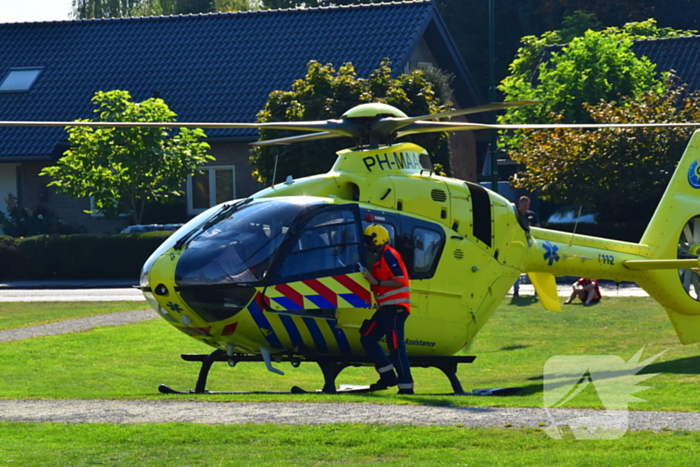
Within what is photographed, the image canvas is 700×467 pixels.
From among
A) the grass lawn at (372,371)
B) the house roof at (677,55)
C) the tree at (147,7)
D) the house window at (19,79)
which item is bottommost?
the grass lawn at (372,371)

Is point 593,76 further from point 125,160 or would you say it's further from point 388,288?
point 388,288

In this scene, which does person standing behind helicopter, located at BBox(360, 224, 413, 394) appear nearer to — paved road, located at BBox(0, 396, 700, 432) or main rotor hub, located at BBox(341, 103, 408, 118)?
paved road, located at BBox(0, 396, 700, 432)

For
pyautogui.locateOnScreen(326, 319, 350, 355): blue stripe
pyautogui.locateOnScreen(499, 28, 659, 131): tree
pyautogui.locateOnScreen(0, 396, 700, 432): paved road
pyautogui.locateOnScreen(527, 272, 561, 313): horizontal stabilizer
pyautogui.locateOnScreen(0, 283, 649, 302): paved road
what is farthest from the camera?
pyautogui.locateOnScreen(499, 28, 659, 131): tree

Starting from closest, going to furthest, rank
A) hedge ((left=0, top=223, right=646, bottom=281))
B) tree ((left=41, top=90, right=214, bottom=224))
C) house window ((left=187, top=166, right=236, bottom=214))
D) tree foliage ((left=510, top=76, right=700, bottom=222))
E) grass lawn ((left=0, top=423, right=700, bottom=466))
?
grass lawn ((left=0, top=423, right=700, bottom=466)), tree foliage ((left=510, top=76, right=700, bottom=222)), hedge ((left=0, top=223, right=646, bottom=281)), tree ((left=41, top=90, right=214, bottom=224)), house window ((left=187, top=166, right=236, bottom=214))

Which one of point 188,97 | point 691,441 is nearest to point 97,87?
point 188,97

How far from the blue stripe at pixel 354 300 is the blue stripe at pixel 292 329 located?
679 mm

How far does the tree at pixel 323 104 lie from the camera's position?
92.8 feet

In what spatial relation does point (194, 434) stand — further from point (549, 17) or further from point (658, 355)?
point (549, 17)

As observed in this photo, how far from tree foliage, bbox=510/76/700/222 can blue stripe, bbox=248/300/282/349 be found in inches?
782

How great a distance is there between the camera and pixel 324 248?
12742 mm

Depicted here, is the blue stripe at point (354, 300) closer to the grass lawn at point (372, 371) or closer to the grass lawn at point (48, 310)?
the grass lawn at point (372, 371)

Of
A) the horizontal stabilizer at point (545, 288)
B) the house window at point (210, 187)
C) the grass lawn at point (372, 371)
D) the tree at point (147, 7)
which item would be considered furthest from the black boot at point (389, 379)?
the tree at point (147, 7)

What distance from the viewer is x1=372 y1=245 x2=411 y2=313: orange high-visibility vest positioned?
1248cm

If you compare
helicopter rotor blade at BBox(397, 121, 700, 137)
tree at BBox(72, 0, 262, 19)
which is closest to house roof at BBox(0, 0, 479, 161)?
tree at BBox(72, 0, 262, 19)
